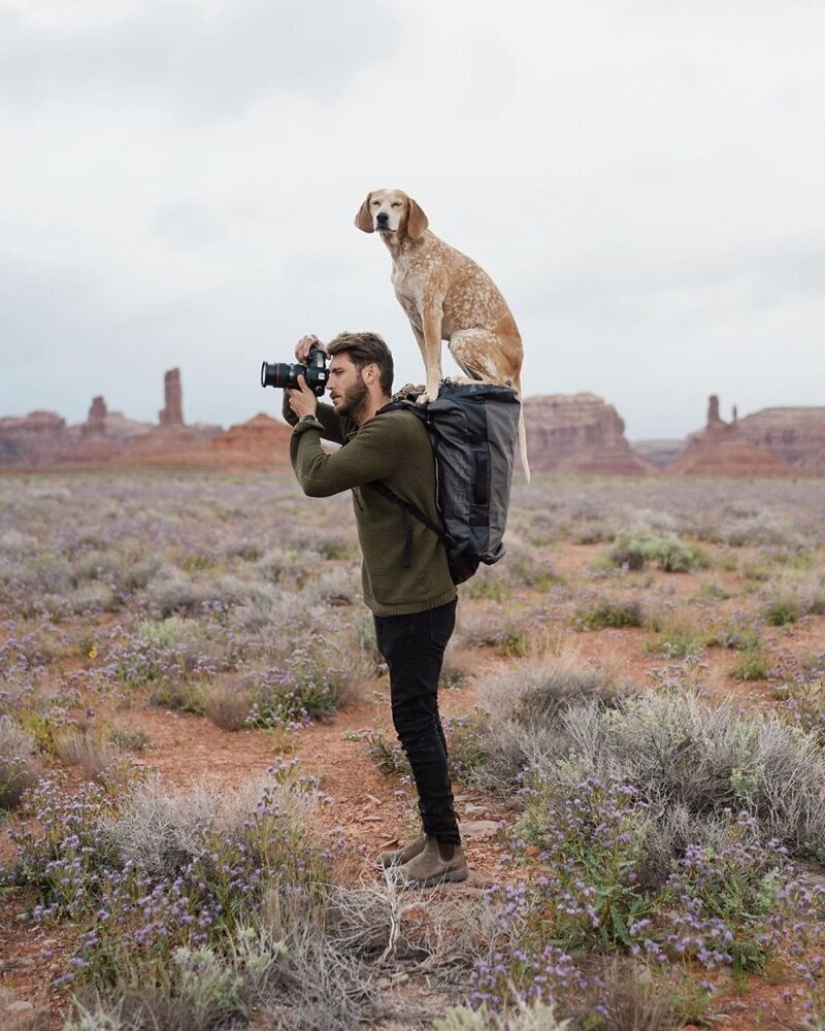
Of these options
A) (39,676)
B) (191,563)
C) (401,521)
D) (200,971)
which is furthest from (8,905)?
(191,563)

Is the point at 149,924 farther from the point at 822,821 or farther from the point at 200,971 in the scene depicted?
the point at 822,821

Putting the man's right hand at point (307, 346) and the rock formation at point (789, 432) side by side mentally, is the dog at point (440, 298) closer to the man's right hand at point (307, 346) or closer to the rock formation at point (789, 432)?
the man's right hand at point (307, 346)

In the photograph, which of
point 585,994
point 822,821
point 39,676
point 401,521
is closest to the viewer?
point 585,994

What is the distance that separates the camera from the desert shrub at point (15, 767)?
14.2ft

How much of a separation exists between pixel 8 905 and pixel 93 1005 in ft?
3.33

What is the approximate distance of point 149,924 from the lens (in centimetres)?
279

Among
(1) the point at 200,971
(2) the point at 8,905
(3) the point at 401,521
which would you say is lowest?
(2) the point at 8,905

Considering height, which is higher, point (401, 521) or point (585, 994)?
point (401, 521)

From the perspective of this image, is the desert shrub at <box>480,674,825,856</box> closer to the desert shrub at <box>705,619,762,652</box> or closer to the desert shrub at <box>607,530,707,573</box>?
the desert shrub at <box>705,619,762,652</box>

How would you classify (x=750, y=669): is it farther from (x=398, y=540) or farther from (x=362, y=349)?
(x=362, y=349)

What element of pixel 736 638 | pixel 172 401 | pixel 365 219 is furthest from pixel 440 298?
pixel 172 401

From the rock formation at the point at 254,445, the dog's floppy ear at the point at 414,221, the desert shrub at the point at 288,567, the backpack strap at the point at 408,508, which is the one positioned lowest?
the desert shrub at the point at 288,567

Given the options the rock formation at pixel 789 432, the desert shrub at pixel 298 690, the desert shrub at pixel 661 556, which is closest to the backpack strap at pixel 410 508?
the desert shrub at pixel 298 690

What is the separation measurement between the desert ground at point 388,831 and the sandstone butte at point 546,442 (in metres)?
79.8
